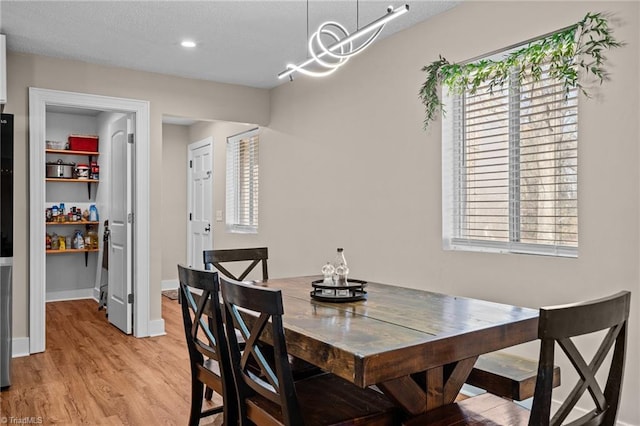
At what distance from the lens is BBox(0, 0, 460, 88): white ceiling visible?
3.07 metres

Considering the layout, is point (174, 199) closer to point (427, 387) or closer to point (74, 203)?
point (74, 203)

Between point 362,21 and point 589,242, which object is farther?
point 362,21

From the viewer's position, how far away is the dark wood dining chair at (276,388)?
156cm

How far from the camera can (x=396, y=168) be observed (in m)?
3.55

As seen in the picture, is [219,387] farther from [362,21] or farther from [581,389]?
[362,21]

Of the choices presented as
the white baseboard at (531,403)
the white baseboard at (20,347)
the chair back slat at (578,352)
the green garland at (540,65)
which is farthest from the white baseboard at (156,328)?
the chair back slat at (578,352)

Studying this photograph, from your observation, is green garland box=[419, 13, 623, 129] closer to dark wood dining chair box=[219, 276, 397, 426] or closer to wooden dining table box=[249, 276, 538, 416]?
wooden dining table box=[249, 276, 538, 416]

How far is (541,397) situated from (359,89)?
3.05 meters

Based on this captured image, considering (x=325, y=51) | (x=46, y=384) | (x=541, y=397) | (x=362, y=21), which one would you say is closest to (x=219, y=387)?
(x=541, y=397)

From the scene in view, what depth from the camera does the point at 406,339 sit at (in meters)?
1.58

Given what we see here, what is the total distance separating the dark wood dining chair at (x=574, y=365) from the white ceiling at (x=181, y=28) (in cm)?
231

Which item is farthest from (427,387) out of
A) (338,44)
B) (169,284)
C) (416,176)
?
(169,284)

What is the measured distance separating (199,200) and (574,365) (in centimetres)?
603

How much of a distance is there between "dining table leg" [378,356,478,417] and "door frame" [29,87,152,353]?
328cm
